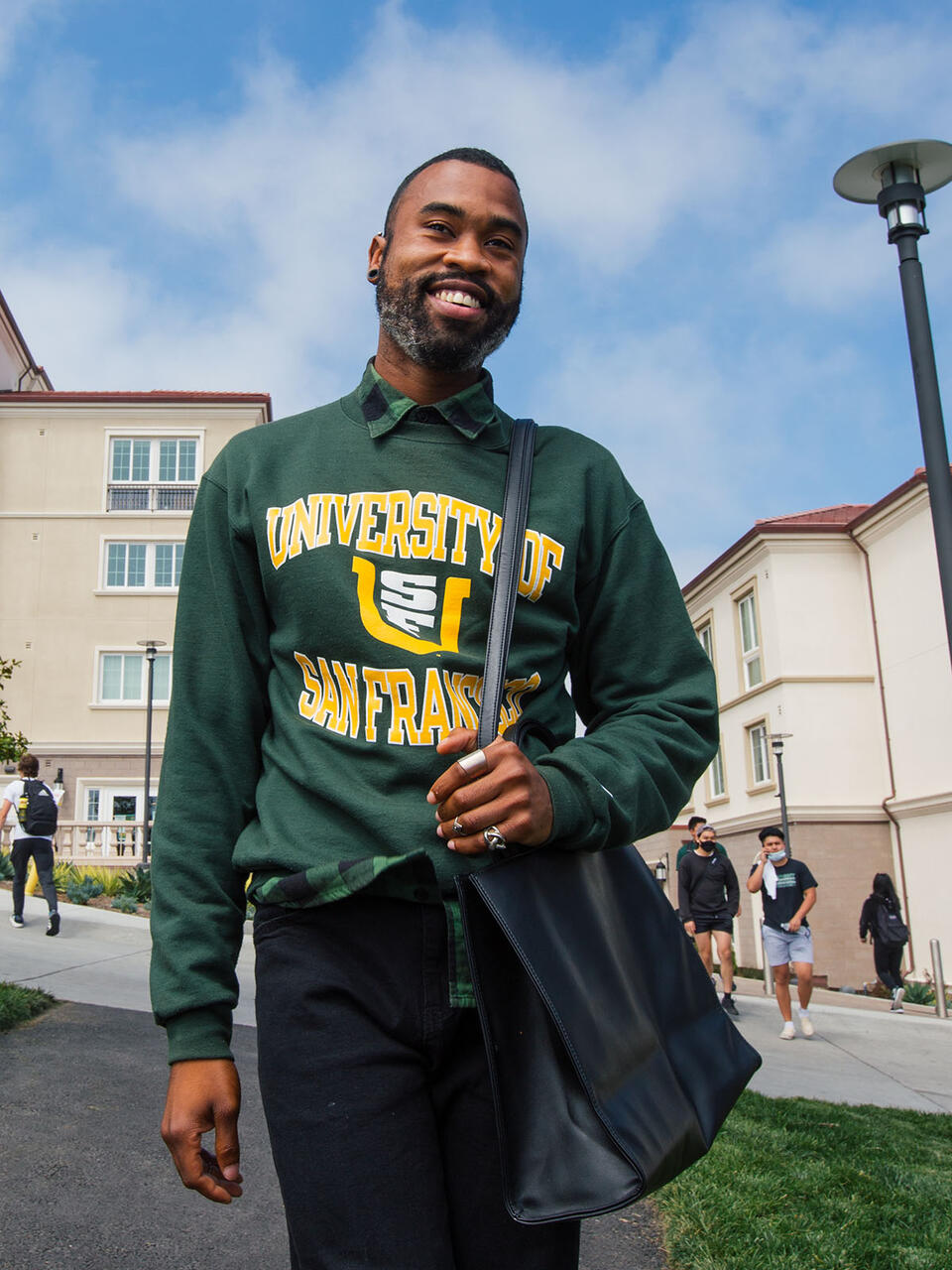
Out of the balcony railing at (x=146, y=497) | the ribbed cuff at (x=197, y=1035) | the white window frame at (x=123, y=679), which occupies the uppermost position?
the balcony railing at (x=146, y=497)

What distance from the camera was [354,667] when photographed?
1.74 metres

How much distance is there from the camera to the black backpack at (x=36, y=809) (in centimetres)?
1282

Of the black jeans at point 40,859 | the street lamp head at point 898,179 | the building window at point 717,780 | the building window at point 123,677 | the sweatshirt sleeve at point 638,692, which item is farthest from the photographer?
the building window at point 717,780

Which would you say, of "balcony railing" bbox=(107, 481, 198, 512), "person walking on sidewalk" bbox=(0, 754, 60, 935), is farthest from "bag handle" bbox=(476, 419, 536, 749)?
"balcony railing" bbox=(107, 481, 198, 512)

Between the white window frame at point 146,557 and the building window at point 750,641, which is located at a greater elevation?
the white window frame at point 146,557

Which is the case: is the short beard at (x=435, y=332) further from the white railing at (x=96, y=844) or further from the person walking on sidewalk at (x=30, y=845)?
the white railing at (x=96, y=844)

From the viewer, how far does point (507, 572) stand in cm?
173

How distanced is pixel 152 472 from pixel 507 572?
3213 cm

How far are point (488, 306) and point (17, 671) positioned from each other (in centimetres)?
3129

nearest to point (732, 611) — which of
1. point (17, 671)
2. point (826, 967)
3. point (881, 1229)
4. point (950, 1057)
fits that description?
point (826, 967)

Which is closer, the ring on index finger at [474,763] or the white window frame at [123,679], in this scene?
the ring on index finger at [474,763]

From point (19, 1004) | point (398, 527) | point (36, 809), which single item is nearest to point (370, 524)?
point (398, 527)

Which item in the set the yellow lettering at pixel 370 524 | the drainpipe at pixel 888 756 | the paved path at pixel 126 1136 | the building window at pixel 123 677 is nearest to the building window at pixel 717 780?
the drainpipe at pixel 888 756

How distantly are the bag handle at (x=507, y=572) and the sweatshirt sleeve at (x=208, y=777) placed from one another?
43 cm
